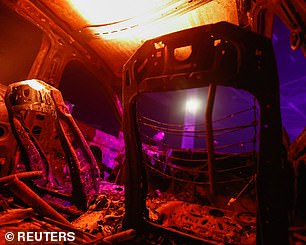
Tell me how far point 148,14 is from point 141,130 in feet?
11.2

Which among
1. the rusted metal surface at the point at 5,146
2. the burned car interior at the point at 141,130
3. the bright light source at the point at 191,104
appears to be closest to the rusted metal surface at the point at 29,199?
the burned car interior at the point at 141,130

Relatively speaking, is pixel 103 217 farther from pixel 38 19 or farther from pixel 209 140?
pixel 38 19

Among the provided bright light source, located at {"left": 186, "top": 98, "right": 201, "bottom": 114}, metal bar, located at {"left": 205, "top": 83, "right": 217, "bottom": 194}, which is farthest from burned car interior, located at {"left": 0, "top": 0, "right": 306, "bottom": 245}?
bright light source, located at {"left": 186, "top": 98, "right": 201, "bottom": 114}

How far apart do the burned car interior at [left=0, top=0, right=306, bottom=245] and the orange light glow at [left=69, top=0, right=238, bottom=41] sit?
0.03m

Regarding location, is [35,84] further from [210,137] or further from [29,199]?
[210,137]

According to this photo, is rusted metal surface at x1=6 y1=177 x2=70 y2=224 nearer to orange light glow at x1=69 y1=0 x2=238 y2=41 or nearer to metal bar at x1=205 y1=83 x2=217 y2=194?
metal bar at x1=205 y1=83 x2=217 y2=194

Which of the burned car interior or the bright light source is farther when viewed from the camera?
the bright light source

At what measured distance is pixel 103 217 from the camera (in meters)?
3.70

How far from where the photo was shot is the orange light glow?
16.3 ft

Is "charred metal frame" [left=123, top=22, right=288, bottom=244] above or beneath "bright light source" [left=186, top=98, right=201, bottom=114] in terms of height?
beneath

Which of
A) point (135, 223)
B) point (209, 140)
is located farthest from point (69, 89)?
point (209, 140)

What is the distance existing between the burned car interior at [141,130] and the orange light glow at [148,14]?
0.03 meters

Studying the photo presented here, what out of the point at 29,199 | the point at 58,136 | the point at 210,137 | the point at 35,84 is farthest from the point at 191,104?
the point at 210,137

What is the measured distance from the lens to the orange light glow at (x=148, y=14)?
16.3ft
